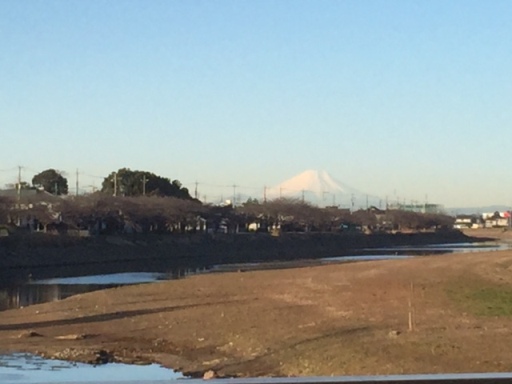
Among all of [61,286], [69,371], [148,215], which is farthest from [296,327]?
[148,215]

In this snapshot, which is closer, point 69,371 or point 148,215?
point 69,371

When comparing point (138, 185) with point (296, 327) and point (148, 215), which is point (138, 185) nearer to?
point (148, 215)

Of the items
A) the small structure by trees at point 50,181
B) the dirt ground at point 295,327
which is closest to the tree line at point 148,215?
the small structure by trees at point 50,181

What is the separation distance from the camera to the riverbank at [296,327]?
17094 mm

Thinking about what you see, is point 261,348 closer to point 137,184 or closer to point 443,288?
point 443,288

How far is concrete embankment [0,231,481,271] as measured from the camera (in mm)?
68312

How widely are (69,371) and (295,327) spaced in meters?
6.29

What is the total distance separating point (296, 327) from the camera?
2228cm

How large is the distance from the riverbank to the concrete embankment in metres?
32.6

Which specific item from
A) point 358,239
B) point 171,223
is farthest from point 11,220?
point 358,239

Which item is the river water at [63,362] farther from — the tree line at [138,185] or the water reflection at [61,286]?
the tree line at [138,185]

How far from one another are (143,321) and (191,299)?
21.0 ft

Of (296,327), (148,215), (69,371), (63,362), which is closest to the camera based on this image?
(69,371)

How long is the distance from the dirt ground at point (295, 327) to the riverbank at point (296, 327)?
35mm
